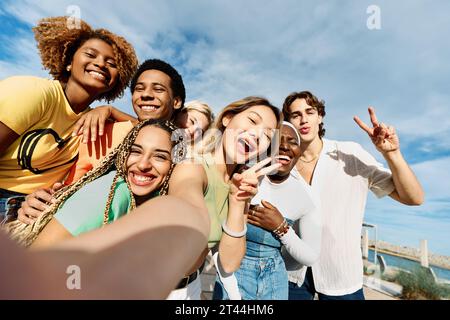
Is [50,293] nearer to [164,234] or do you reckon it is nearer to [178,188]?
[164,234]

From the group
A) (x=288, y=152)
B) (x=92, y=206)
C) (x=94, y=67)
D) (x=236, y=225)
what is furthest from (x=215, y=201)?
(x=94, y=67)

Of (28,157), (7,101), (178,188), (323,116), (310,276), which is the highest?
(323,116)

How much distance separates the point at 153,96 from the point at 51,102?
84 cm

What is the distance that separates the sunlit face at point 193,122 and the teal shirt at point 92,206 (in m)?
1.28

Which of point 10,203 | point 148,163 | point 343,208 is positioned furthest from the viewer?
point 343,208

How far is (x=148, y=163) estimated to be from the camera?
1.89 meters

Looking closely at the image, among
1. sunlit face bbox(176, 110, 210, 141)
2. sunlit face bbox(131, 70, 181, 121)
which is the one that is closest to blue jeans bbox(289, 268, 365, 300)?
sunlit face bbox(176, 110, 210, 141)

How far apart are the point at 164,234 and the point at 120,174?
1320 millimetres

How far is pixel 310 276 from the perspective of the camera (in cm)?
267

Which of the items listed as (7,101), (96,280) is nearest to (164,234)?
(96,280)

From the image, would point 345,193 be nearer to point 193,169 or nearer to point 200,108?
point 193,169

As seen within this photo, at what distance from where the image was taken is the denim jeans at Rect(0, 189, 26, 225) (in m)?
1.98

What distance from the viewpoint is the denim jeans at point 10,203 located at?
198 centimetres

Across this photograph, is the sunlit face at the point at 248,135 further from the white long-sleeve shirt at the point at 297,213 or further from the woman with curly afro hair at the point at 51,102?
the woman with curly afro hair at the point at 51,102
